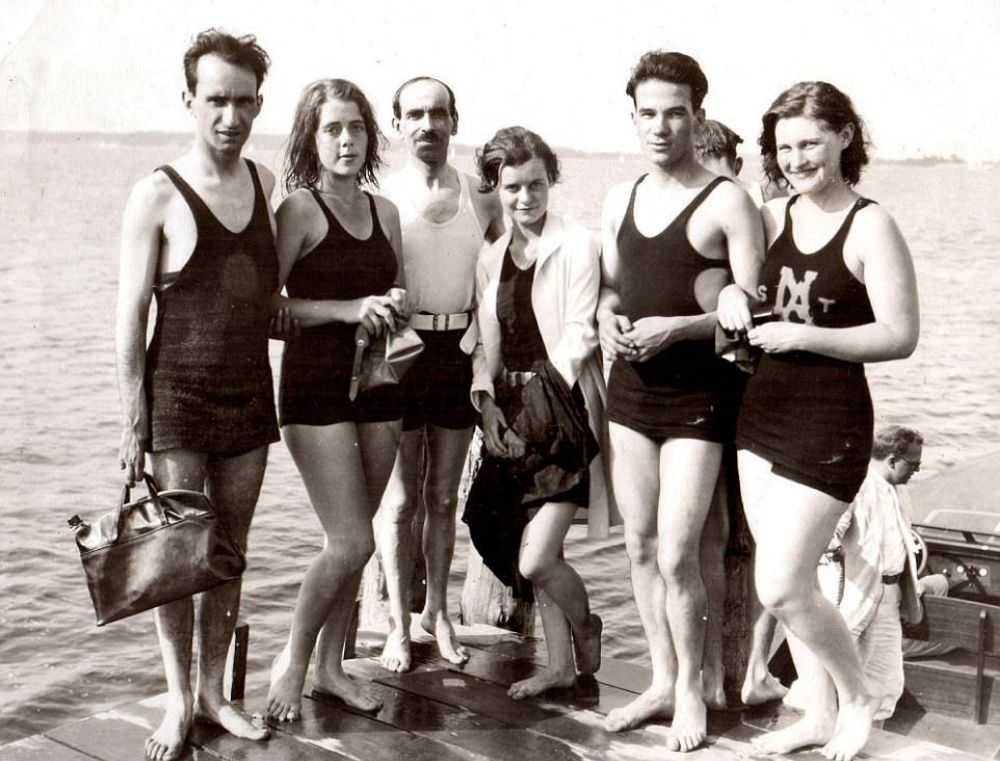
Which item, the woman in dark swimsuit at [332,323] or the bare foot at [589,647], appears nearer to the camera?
the woman in dark swimsuit at [332,323]

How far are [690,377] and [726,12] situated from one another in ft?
90.5

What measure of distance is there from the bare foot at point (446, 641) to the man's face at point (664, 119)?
205 centimetres

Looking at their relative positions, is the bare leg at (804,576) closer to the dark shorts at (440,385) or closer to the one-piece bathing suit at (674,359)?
the one-piece bathing suit at (674,359)

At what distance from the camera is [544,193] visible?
404 centimetres

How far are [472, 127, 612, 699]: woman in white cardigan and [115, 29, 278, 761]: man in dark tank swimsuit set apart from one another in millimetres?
793

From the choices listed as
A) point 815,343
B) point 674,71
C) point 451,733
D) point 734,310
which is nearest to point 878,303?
point 815,343

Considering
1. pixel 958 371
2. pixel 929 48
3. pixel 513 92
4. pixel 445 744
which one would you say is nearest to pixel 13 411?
pixel 513 92

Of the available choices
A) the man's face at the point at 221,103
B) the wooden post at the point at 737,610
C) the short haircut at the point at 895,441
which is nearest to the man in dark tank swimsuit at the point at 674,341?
the wooden post at the point at 737,610

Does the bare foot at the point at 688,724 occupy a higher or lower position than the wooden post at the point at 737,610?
lower

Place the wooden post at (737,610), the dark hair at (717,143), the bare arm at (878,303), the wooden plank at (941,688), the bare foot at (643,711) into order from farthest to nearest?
the wooden plank at (941,688) < the dark hair at (717,143) < the wooden post at (737,610) < the bare foot at (643,711) < the bare arm at (878,303)

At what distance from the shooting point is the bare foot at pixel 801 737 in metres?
3.72

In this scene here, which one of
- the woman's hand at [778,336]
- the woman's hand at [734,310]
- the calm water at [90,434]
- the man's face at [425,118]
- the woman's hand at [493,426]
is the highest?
the man's face at [425,118]

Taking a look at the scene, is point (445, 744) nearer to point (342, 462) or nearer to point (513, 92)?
point (342, 462)

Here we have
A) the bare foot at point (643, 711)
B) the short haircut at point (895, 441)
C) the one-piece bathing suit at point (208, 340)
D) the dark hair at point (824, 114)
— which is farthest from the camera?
the short haircut at point (895, 441)
